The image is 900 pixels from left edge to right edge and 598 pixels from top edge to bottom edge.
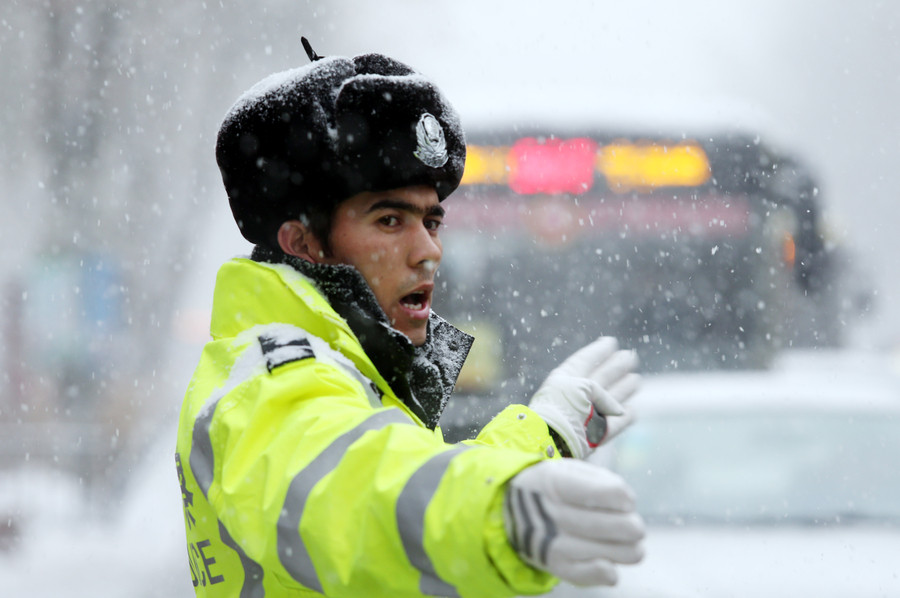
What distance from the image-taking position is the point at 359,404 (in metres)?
1.34

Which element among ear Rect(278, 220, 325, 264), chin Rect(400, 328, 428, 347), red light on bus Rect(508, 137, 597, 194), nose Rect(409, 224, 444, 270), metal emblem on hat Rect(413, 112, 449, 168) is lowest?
chin Rect(400, 328, 428, 347)

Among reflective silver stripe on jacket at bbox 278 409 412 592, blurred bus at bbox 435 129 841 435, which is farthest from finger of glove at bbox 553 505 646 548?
blurred bus at bbox 435 129 841 435

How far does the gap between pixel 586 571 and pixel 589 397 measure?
3.75 ft

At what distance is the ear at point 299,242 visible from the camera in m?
1.78

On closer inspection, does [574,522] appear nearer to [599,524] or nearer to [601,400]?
[599,524]

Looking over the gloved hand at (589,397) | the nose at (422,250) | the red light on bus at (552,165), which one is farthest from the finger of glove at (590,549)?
the red light on bus at (552,165)

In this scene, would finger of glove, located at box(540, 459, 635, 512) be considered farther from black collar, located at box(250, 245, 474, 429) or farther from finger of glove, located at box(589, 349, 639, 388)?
finger of glove, located at box(589, 349, 639, 388)

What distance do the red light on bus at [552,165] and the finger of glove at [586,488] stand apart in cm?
577

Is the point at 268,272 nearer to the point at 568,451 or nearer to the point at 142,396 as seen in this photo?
the point at 568,451

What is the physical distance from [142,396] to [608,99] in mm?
12154

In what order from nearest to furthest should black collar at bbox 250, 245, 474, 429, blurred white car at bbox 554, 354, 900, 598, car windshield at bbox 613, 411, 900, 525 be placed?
black collar at bbox 250, 245, 474, 429 < blurred white car at bbox 554, 354, 900, 598 < car windshield at bbox 613, 411, 900, 525

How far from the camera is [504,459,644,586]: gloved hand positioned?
1.04 m

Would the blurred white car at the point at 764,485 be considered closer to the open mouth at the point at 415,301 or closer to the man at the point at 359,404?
the man at the point at 359,404

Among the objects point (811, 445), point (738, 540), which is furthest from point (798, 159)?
point (738, 540)
